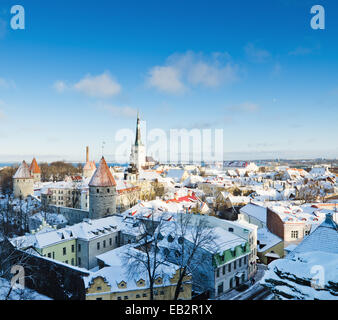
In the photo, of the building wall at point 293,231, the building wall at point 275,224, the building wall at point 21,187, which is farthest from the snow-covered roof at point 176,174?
the building wall at point 293,231

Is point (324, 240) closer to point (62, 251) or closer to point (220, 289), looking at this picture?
point (220, 289)

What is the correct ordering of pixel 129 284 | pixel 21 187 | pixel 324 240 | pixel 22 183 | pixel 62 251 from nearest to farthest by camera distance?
pixel 324 240, pixel 129 284, pixel 62 251, pixel 21 187, pixel 22 183

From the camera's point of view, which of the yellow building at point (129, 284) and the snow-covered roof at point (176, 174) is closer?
the yellow building at point (129, 284)

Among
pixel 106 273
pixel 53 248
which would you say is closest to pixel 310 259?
pixel 106 273

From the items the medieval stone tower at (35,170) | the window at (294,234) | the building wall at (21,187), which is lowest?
the window at (294,234)

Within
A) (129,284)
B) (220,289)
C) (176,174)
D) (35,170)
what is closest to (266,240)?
(220,289)

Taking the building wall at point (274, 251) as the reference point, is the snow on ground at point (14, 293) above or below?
above

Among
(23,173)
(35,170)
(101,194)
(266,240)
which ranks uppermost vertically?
(23,173)

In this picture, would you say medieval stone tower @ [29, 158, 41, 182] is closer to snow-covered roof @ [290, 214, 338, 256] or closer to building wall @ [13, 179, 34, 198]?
building wall @ [13, 179, 34, 198]

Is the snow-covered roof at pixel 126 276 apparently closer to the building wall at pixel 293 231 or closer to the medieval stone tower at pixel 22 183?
the building wall at pixel 293 231

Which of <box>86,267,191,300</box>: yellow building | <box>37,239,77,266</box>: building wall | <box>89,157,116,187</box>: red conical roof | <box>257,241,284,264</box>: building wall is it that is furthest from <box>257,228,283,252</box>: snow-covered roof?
<box>89,157,116,187</box>: red conical roof
